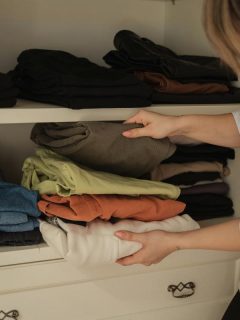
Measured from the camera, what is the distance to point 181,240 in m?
1.03

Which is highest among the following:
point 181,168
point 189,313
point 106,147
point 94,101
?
point 94,101

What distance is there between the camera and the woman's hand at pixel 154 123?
1.09 m

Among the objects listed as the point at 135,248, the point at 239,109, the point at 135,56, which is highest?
the point at 135,56

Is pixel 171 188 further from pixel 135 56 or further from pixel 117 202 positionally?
pixel 135 56

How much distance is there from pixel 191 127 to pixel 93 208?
0.30 metres

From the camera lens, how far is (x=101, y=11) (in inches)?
58.9

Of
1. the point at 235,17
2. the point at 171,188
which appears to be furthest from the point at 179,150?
the point at 235,17

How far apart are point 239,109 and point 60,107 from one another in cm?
48

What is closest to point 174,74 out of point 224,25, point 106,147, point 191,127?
point 191,127

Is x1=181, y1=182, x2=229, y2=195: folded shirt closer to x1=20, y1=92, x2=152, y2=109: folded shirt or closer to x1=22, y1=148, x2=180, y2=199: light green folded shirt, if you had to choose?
x1=22, y1=148, x2=180, y2=199: light green folded shirt

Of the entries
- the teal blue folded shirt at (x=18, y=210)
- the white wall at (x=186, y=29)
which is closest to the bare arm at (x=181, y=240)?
the teal blue folded shirt at (x=18, y=210)

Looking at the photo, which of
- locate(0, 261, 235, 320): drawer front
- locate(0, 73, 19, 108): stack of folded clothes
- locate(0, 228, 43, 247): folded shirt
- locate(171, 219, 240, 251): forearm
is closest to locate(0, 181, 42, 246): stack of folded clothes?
locate(0, 228, 43, 247): folded shirt

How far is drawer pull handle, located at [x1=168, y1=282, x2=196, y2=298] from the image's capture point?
4.11 ft

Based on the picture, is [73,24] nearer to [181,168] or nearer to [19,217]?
[181,168]
